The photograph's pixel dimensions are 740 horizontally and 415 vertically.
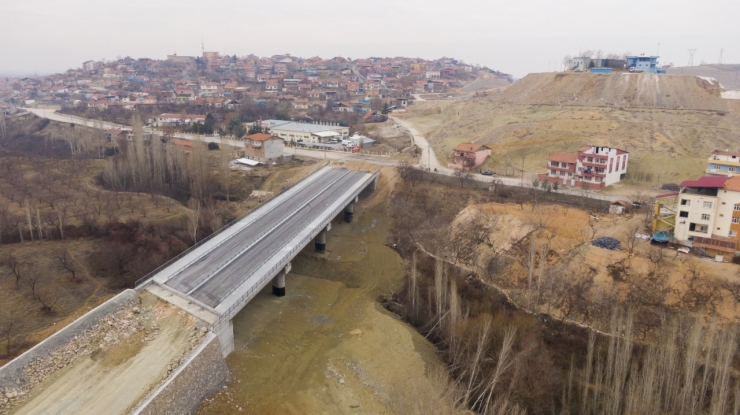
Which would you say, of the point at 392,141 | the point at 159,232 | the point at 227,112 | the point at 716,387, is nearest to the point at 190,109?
the point at 227,112

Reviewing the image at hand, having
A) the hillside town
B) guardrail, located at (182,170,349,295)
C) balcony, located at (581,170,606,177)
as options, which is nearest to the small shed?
balcony, located at (581,170,606,177)

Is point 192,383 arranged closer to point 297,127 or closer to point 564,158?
point 564,158

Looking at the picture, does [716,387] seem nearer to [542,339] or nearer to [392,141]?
[542,339]

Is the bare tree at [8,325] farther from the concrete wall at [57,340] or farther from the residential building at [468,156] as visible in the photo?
the residential building at [468,156]

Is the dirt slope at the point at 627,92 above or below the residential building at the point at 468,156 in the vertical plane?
above

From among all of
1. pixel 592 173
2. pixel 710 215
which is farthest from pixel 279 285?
pixel 592 173

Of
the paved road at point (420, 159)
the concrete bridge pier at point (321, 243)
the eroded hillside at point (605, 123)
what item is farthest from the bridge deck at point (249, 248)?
the eroded hillside at point (605, 123)

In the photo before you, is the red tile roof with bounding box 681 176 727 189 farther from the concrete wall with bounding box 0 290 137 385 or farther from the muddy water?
the concrete wall with bounding box 0 290 137 385
